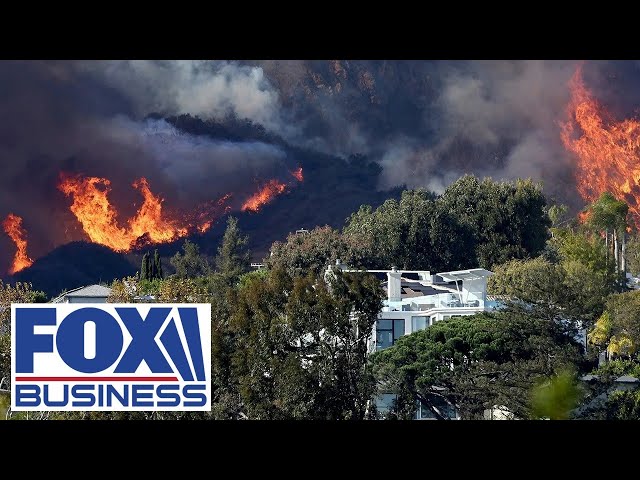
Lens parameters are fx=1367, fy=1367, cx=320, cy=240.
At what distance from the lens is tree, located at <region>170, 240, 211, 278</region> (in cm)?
5672

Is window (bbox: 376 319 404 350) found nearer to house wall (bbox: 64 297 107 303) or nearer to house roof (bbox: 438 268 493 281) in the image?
house roof (bbox: 438 268 493 281)

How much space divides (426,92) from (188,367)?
183 feet

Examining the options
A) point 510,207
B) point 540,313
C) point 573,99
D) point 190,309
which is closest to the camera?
point 190,309

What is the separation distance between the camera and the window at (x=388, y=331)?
1496 inches

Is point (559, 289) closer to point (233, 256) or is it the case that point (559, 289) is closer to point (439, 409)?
point (439, 409)

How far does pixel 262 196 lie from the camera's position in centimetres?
6769

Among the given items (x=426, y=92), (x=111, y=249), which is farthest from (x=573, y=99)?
(x=111, y=249)

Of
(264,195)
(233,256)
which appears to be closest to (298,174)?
(264,195)

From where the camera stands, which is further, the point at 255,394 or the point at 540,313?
the point at 540,313

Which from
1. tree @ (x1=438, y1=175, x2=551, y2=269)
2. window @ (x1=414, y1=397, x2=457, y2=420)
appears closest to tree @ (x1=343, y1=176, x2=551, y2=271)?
tree @ (x1=438, y1=175, x2=551, y2=269)

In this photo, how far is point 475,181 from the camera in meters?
59.7

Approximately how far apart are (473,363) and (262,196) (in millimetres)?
34560
